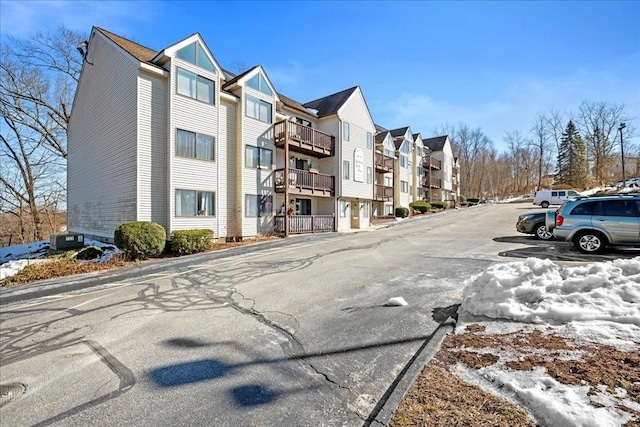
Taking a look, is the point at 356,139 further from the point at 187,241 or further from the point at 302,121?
the point at 187,241

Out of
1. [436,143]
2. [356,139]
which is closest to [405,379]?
[356,139]

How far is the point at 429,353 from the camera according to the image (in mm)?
3559

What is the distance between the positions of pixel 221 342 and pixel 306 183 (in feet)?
52.5

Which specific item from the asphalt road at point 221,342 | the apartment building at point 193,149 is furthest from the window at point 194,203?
the asphalt road at point 221,342

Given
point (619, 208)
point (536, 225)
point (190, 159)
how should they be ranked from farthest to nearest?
point (190, 159) < point (536, 225) < point (619, 208)

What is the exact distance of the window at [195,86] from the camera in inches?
575

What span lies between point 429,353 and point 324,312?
231 cm

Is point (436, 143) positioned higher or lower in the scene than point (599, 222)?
higher

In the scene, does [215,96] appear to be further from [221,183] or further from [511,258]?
[511,258]

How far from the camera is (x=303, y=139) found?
65.3ft

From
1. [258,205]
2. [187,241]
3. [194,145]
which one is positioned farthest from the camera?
[258,205]

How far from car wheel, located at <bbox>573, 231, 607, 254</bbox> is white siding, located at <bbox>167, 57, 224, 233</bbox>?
51.7 ft

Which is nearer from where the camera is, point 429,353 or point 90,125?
point 429,353

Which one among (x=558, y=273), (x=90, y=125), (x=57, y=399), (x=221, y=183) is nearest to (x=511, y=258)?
(x=558, y=273)
